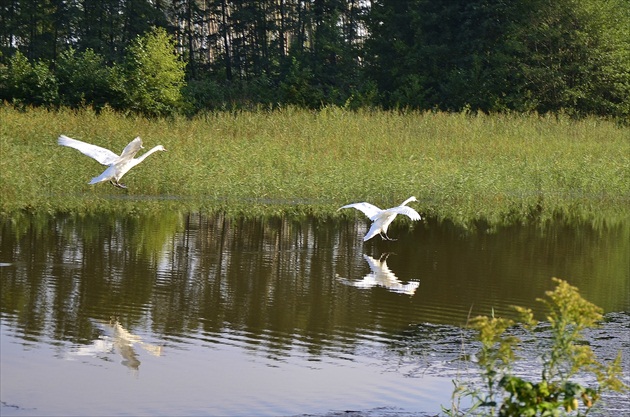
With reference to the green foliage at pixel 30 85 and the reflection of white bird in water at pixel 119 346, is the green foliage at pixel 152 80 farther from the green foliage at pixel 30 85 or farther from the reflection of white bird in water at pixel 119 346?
the reflection of white bird in water at pixel 119 346

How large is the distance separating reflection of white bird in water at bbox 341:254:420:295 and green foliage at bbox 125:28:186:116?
21334mm

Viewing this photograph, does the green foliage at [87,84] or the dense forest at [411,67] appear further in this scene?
the dense forest at [411,67]

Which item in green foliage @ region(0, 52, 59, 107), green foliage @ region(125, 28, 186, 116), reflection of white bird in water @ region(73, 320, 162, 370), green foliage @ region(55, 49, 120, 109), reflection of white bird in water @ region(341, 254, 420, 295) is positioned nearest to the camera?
reflection of white bird in water @ region(73, 320, 162, 370)

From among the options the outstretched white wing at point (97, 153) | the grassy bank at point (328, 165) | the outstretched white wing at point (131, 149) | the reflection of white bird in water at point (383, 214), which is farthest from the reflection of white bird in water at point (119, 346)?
the grassy bank at point (328, 165)

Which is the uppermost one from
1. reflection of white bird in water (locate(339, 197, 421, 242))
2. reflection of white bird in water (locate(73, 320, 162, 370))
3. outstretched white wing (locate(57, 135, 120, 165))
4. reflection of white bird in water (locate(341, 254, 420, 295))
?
outstretched white wing (locate(57, 135, 120, 165))

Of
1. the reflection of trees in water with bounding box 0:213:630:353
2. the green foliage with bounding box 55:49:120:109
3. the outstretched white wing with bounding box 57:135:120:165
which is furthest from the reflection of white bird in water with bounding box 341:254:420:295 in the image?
the green foliage with bounding box 55:49:120:109

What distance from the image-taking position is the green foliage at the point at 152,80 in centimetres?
3344

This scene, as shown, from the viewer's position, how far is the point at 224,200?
18375mm

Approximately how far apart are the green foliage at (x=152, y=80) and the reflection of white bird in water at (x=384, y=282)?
70.0ft

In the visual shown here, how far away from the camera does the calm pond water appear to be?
7.37 meters

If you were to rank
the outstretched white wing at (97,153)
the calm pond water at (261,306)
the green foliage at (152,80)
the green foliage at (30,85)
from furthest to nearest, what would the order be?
the green foliage at (152,80) < the green foliage at (30,85) < the outstretched white wing at (97,153) < the calm pond water at (261,306)

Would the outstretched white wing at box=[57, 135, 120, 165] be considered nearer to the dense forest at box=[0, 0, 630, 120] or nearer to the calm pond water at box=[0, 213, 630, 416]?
the calm pond water at box=[0, 213, 630, 416]

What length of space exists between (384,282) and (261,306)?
204 cm

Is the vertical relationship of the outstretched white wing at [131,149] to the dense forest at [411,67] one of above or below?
below
